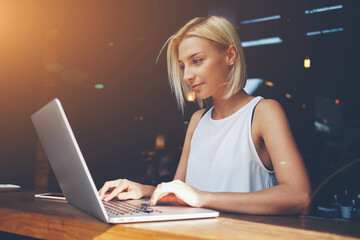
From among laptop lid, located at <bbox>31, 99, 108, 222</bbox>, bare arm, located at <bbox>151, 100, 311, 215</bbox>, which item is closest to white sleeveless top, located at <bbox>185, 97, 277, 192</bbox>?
bare arm, located at <bbox>151, 100, 311, 215</bbox>

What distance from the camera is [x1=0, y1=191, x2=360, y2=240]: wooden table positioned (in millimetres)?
706

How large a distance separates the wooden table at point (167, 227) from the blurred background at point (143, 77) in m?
2.40

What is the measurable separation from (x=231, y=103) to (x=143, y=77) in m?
2.70

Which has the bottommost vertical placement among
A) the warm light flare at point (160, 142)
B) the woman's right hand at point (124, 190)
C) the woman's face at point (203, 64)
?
the warm light flare at point (160, 142)

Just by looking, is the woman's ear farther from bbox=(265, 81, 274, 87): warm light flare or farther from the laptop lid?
bbox=(265, 81, 274, 87): warm light flare

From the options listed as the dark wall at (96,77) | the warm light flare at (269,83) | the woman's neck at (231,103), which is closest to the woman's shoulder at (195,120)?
the woman's neck at (231,103)

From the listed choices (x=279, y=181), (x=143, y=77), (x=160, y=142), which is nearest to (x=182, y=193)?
(x=279, y=181)

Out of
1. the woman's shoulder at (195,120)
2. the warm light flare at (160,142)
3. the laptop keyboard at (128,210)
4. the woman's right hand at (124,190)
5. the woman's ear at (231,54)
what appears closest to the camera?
the laptop keyboard at (128,210)

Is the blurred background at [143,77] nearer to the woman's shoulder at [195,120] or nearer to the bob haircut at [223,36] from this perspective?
the woman's shoulder at [195,120]

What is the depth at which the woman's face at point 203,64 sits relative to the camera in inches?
65.7

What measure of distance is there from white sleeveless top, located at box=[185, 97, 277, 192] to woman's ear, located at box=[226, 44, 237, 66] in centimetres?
27

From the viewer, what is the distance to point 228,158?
1.69m

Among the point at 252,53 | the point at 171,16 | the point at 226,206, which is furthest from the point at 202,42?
Result: the point at 252,53

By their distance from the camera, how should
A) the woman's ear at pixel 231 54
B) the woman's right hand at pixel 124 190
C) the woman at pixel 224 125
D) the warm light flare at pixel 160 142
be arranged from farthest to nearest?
the warm light flare at pixel 160 142 < the woman's ear at pixel 231 54 < the woman at pixel 224 125 < the woman's right hand at pixel 124 190
